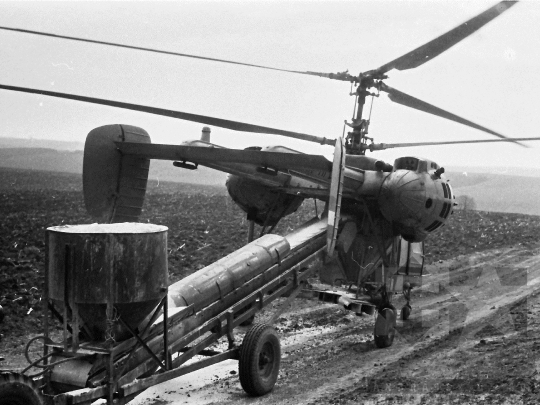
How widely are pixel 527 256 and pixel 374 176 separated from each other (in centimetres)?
1657

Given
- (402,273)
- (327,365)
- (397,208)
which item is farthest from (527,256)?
(327,365)

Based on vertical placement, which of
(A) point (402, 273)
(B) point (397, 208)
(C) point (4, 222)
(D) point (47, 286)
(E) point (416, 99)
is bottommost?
(C) point (4, 222)

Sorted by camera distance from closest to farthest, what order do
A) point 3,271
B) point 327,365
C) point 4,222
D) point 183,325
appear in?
point 183,325
point 327,365
point 3,271
point 4,222

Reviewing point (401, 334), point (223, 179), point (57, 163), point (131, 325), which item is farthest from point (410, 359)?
point (223, 179)

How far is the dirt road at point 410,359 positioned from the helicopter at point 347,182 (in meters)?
0.97

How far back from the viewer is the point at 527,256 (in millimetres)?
26062

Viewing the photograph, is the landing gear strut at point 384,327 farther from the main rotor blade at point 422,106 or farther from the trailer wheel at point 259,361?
the main rotor blade at point 422,106

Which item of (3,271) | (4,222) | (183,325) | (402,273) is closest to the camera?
(183,325)

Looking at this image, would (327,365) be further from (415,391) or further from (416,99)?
(416,99)

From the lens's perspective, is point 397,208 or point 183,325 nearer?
point 183,325

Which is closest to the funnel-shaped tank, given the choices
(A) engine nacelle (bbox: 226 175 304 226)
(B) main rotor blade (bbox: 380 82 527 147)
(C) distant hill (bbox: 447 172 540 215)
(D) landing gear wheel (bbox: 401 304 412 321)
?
(A) engine nacelle (bbox: 226 175 304 226)

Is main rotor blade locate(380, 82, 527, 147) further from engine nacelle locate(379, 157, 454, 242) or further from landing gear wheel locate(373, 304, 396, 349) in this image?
landing gear wheel locate(373, 304, 396, 349)

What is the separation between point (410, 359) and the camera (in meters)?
11.4

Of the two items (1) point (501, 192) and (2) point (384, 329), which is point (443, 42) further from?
(1) point (501, 192)
